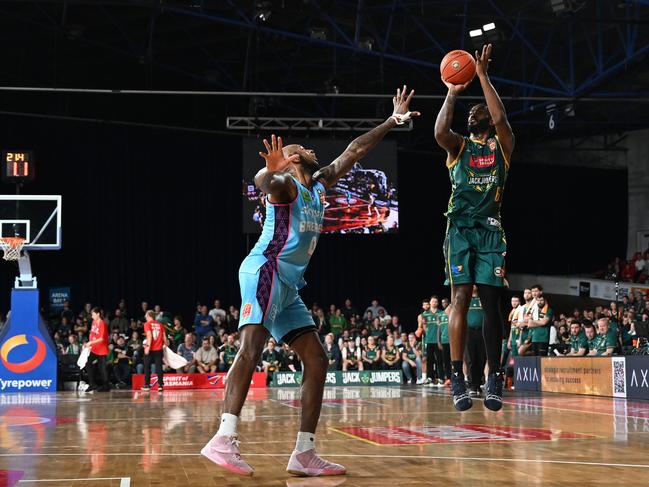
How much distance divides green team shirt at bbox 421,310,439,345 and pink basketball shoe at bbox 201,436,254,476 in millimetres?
13155

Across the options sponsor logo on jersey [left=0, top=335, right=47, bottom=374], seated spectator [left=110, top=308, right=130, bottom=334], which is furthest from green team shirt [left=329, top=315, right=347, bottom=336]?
sponsor logo on jersey [left=0, top=335, right=47, bottom=374]

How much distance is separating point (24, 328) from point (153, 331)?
2866 millimetres

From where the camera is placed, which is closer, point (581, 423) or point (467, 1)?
point (581, 423)

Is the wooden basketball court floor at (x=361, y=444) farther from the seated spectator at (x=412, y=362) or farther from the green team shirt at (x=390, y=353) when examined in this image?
the green team shirt at (x=390, y=353)

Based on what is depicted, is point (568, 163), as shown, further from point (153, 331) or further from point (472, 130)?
point (472, 130)

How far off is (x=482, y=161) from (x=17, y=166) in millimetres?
15496

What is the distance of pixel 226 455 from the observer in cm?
508

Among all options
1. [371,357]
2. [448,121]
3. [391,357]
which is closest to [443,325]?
[391,357]

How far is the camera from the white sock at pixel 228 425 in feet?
16.9

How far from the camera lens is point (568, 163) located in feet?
109

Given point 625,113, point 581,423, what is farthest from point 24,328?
point 625,113

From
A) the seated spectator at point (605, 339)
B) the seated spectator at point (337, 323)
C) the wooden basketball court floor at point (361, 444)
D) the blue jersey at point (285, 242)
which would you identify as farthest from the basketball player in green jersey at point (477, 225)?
the seated spectator at point (337, 323)

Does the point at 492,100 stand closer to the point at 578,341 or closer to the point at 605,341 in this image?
the point at 605,341

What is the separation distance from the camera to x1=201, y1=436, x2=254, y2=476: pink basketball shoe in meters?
5.05
